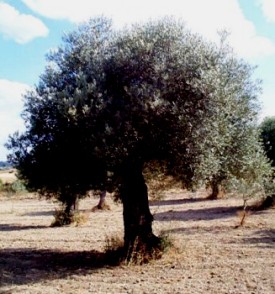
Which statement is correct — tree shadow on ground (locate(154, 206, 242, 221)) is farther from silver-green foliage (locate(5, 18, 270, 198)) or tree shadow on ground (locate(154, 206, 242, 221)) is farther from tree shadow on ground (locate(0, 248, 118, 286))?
silver-green foliage (locate(5, 18, 270, 198))

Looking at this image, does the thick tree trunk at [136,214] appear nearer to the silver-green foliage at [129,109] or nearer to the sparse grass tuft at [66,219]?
the silver-green foliage at [129,109]

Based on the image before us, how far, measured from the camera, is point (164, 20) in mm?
10242

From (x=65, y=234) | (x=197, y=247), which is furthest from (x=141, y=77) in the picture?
(x=65, y=234)

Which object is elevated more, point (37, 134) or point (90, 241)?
point (37, 134)

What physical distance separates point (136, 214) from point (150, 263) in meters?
1.21

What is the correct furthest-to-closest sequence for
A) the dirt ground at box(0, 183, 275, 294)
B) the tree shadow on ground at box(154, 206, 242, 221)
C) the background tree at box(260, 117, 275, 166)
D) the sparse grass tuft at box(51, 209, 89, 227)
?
the background tree at box(260, 117, 275, 166) < the tree shadow on ground at box(154, 206, 242, 221) < the sparse grass tuft at box(51, 209, 89, 227) < the dirt ground at box(0, 183, 275, 294)

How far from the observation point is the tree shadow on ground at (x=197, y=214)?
2146cm

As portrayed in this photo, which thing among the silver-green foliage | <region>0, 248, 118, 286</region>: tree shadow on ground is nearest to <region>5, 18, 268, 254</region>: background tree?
the silver-green foliage

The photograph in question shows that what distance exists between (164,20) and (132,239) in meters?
5.26

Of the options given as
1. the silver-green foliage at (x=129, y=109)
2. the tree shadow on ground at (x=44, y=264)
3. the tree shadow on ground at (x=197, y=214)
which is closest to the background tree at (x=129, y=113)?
the silver-green foliage at (x=129, y=109)

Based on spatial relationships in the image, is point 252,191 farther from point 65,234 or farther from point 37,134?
point 37,134

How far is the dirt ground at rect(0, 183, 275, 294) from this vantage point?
8.76 m

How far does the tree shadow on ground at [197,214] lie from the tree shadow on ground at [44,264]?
9.44 m

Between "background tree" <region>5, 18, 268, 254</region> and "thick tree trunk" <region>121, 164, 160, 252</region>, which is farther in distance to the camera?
"thick tree trunk" <region>121, 164, 160, 252</region>
